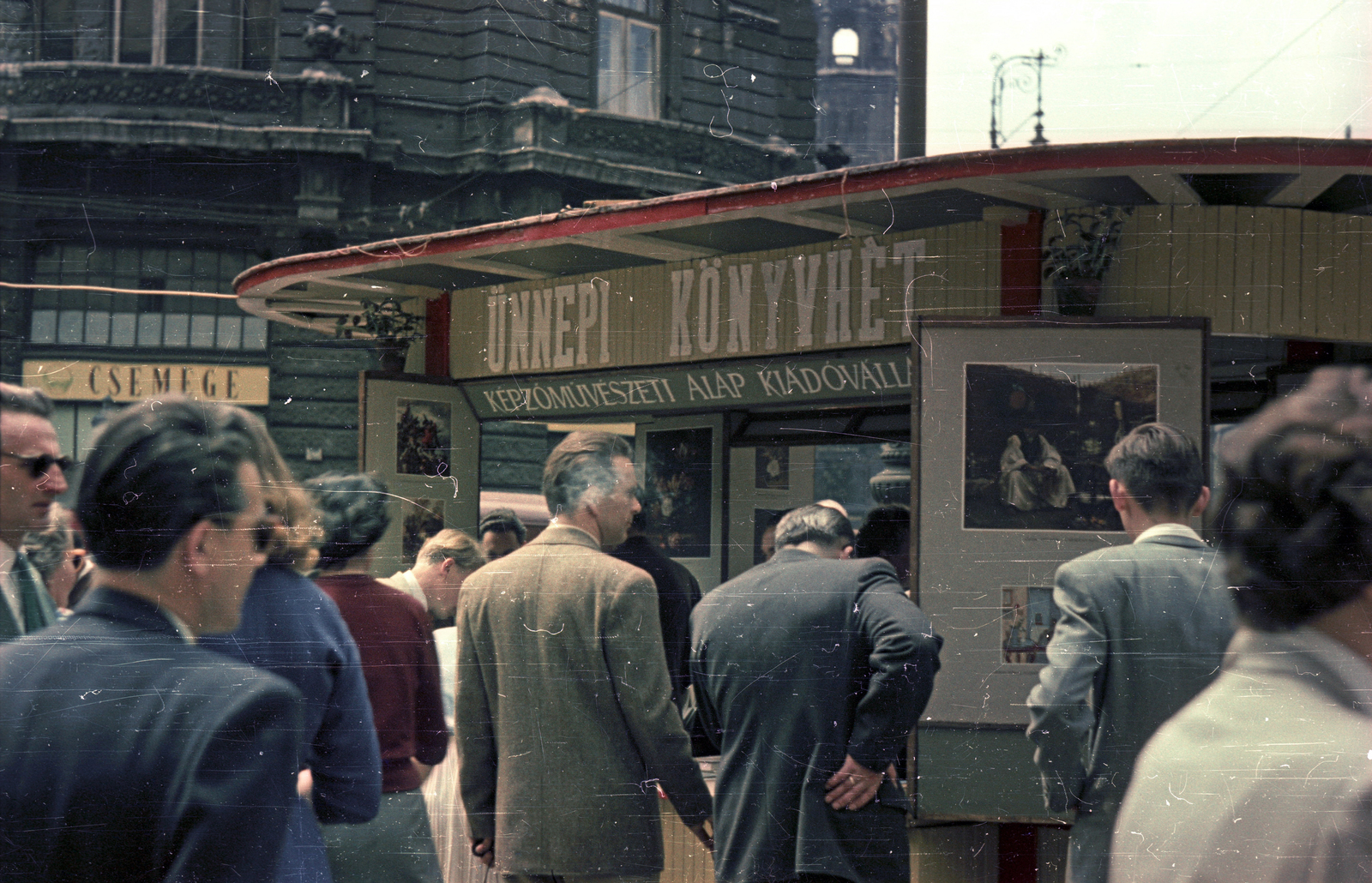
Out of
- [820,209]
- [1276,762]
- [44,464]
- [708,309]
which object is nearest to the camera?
[1276,762]

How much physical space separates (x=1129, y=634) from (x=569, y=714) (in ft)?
5.18

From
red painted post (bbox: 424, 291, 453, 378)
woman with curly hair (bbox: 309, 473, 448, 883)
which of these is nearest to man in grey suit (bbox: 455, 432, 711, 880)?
woman with curly hair (bbox: 309, 473, 448, 883)

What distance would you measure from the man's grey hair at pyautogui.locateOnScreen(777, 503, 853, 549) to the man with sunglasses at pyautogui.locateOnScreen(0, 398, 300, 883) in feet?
4.90

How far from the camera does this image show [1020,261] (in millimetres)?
3188

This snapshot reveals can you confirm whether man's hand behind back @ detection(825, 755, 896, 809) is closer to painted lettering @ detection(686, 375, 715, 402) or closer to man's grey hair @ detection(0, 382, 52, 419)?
painted lettering @ detection(686, 375, 715, 402)

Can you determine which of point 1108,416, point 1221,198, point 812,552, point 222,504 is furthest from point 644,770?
point 1221,198

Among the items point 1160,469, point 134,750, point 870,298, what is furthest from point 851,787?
point 134,750

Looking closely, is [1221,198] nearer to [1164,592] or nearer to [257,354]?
[1164,592]

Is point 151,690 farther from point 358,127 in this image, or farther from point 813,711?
point 813,711

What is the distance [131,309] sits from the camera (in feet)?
10.9

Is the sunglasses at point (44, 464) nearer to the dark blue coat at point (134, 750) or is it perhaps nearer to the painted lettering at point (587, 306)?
the dark blue coat at point (134, 750)

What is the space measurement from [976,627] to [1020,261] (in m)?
1.07

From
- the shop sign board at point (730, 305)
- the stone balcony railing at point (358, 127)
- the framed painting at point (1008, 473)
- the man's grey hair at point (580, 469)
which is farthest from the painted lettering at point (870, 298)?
the man's grey hair at point (580, 469)

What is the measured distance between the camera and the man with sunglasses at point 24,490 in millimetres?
3213
